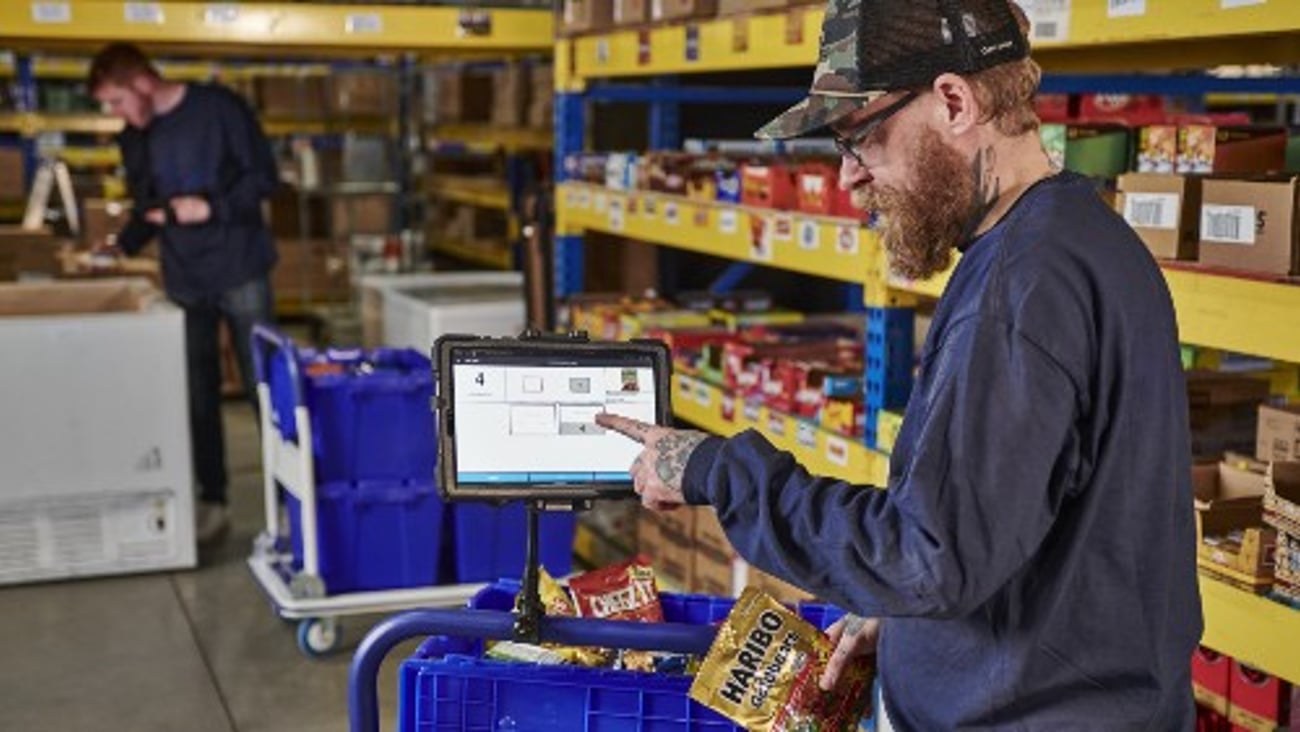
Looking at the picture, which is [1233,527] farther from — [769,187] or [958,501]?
[769,187]

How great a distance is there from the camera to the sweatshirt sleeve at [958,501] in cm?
146

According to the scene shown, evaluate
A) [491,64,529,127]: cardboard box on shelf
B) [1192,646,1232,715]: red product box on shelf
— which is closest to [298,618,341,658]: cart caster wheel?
[1192,646,1232,715]: red product box on shelf

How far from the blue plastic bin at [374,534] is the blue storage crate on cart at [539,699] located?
2654 mm

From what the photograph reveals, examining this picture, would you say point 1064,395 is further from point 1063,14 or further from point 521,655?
point 1063,14

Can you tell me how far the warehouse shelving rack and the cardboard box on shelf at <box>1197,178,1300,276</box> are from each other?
0.07m

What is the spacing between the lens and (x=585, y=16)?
5.30m

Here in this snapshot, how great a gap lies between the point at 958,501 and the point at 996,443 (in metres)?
0.07

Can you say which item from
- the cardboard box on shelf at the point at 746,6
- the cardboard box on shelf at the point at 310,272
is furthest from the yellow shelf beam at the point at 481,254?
the cardboard box on shelf at the point at 746,6

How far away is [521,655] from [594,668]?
20 cm

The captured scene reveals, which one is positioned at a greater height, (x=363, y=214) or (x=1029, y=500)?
(x=1029, y=500)

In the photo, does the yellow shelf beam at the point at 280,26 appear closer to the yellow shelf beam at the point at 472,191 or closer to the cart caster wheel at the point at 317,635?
the cart caster wheel at the point at 317,635

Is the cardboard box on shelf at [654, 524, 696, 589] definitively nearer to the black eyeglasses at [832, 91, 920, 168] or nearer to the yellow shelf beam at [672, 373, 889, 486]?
the yellow shelf beam at [672, 373, 889, 486]

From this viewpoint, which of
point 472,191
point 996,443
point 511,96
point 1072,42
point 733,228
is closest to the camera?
point 996,443

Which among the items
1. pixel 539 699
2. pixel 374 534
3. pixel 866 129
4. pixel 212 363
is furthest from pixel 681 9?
pixel 866 129
